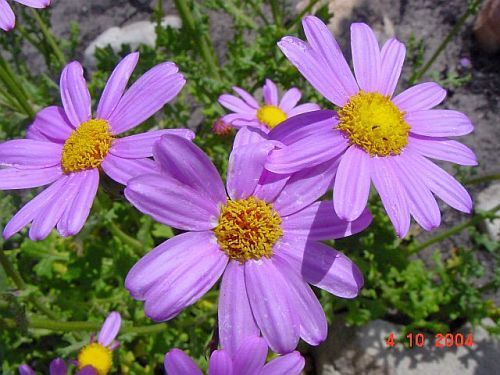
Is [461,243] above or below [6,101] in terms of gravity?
below

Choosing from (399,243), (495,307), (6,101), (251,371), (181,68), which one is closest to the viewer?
(251,371)

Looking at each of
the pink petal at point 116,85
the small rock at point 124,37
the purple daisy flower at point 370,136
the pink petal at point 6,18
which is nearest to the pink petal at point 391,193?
the purple daisy flower at point 370,136

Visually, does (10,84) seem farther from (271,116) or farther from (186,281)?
(186,281)

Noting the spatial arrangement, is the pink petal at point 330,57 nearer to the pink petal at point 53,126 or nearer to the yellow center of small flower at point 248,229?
the yellow center of small flower at point 248,229

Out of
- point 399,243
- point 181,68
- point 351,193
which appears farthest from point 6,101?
point 399,243

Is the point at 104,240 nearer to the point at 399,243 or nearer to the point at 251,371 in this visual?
the point at 399,243

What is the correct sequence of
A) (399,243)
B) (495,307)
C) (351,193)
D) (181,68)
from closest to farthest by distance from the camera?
(351,193) → (181,68) → (495,307) → (399,243)

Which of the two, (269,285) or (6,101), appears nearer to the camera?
(269,285)
